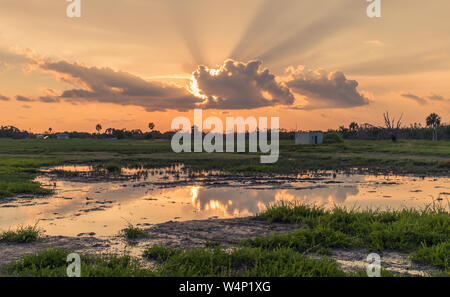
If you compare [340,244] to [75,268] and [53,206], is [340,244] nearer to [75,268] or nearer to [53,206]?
[75,268]

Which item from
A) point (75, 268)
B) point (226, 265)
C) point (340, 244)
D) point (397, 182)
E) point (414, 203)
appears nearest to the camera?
point (75, 268)

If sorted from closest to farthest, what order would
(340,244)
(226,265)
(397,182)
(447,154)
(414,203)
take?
(226,265) < (340,244) < (414,203) < (397,182) < (447,154)

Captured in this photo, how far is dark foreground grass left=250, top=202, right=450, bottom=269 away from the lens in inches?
261

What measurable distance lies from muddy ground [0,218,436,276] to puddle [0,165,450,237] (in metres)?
0.87

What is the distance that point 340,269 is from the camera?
5.58m

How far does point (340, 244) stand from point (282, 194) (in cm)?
770

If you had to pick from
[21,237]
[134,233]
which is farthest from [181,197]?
[21,237]

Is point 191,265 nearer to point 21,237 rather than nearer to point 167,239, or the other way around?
point 167,239

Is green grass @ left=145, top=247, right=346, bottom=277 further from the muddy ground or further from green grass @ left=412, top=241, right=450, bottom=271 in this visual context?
green grass @ left=412, top=241, right=450, bottom=271

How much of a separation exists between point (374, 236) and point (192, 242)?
3.99 m

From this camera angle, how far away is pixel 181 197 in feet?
45.4

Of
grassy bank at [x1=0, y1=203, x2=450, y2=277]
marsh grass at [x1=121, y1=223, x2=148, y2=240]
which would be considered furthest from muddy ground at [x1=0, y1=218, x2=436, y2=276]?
grassy bank at [x1=0, y1=203, x2=450, y2=277]
